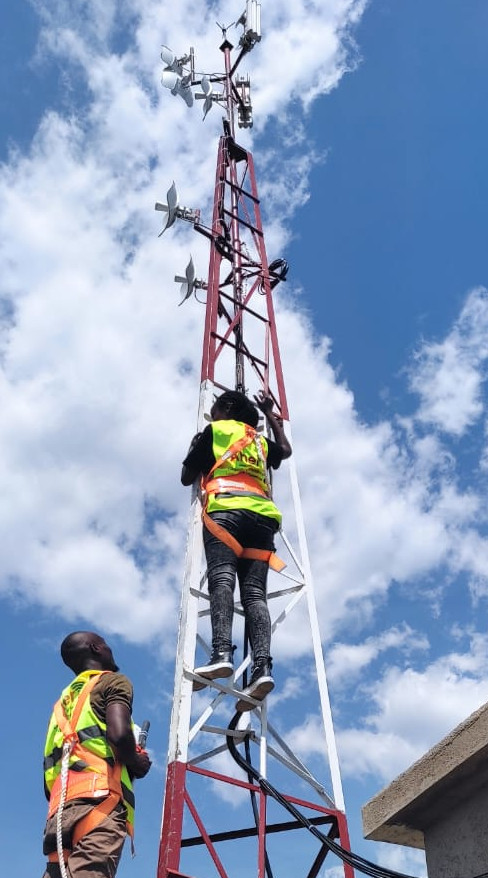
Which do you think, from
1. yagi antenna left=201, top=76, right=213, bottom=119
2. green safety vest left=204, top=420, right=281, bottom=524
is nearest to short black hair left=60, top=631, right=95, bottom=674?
green safety vest left=204, top=420, right=281, bottom=524

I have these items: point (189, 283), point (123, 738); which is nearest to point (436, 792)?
point (123, 738)

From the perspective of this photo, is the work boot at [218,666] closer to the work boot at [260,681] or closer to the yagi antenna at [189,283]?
the work boot at [260,681]

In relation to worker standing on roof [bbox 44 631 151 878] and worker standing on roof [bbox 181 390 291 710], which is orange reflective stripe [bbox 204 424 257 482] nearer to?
worker standing on roof [bbox 181 390 291 710]

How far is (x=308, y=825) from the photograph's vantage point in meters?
5.36

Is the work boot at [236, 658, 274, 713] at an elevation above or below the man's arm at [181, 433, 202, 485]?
below

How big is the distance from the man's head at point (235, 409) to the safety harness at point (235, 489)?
60 centimetres

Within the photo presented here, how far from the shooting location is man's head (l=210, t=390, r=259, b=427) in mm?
7336

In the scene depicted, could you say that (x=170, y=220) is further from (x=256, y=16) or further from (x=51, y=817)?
(x=51, y=817)

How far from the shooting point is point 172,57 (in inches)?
464

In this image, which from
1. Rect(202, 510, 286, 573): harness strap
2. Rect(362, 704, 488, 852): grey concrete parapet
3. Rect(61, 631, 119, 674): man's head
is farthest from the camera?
Rect(202, 510, 286, 573): harness strap

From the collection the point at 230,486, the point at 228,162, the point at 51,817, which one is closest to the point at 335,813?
the point at 230,486

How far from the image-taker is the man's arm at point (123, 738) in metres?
3.48

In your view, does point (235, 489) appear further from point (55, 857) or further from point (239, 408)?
Result: point (55, 857)

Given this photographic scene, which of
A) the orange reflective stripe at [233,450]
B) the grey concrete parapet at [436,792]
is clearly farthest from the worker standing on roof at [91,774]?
the orange reflective stripe at [233,450]
